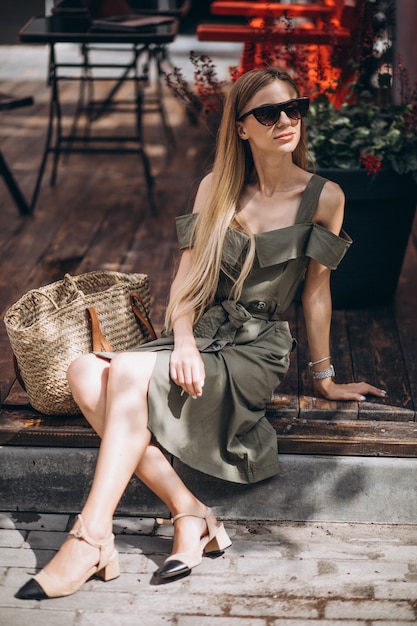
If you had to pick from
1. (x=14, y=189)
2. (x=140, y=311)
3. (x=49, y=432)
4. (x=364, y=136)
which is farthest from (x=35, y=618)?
(x=14, y=189)

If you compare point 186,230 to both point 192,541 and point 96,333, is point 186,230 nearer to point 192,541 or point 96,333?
point 96,333

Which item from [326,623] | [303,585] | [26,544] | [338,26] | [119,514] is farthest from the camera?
[338,26]

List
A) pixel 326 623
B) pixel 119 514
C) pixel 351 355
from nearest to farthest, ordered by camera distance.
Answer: pixel 326 623
pixel 119 514
pixel 351 355

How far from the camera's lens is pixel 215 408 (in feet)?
8.87

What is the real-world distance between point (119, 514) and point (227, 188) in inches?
44.3

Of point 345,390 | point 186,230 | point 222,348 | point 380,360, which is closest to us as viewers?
point 222,348

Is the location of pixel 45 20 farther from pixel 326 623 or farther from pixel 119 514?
pixel 326 623

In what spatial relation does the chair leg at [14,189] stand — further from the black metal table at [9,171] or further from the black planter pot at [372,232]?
the black planter pot at [372,232]

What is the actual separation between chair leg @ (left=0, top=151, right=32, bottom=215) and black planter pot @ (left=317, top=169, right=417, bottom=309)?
192 cm

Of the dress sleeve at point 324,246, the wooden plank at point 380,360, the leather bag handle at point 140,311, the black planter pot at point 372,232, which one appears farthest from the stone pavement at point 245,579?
the black planter pot at point 372,232

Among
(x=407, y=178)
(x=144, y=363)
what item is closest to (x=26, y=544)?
(x=144, y=363)

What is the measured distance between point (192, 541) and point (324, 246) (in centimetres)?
97

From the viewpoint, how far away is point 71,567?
98.3 inches

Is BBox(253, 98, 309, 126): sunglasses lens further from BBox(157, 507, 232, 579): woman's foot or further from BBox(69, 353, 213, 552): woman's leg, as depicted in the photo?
BBox(157, 507, 232, 579): woman's foot
